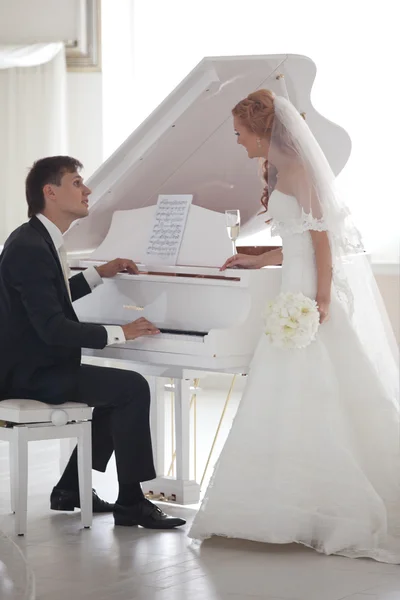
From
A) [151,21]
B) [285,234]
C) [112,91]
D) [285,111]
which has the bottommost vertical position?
[285,234]

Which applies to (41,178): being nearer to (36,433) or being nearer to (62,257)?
(62,257)

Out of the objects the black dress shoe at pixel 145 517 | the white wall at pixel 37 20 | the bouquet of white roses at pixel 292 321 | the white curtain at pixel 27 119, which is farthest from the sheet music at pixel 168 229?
the white wall at pixel 37 20

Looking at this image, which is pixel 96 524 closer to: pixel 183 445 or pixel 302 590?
pixel 183 445

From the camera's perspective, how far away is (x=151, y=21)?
7395mm

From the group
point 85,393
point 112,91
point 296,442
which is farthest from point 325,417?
point 112,91

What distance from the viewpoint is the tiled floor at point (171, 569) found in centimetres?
A: 300

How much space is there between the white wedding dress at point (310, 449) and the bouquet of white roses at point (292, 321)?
0.16ft

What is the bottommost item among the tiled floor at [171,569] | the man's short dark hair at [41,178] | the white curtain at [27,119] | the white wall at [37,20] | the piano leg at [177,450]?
the tiled floor at [171,569]

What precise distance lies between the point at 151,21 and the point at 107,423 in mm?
4040

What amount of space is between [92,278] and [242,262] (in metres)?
0.67

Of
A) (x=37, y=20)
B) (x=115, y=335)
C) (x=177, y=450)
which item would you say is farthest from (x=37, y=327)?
(x=37, y=20)

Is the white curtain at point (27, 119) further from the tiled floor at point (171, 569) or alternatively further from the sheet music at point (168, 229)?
the tiled floor at point (171, 569)

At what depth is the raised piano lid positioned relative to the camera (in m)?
3.87

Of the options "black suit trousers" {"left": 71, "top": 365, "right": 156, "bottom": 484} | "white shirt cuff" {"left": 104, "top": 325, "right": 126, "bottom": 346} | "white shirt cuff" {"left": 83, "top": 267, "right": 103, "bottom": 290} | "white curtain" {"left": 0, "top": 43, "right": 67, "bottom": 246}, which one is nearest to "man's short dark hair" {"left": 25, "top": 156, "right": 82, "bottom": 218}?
"white shirt cuff" {"left": 83, "top": 267, "right": 103, "bottom": 290}
